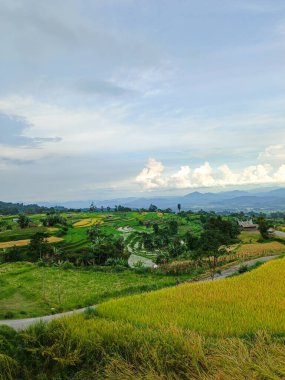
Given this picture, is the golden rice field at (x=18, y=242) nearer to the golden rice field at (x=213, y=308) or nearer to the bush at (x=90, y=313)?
the golden rice field at (x=213, y=308)

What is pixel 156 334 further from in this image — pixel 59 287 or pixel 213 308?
pixel 59 287

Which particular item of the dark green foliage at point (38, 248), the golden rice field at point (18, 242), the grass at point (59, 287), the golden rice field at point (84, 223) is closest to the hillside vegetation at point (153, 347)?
the grass at point (59, 287)

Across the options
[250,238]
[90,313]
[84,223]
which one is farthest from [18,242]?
[90,313]

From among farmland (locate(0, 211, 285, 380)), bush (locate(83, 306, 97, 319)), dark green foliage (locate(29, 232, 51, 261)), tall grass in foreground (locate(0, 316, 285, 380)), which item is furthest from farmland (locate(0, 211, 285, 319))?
tall grass in foreground (locate(0, 316, 285, 380))

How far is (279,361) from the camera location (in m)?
5.98

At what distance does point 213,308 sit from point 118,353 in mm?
5284

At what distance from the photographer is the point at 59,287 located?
2741 centimetres

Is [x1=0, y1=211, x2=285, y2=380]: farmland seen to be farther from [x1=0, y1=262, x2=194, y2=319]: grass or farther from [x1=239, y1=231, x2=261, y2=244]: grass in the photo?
[x1=239, y1=231, x2=261, y2=244]: grass

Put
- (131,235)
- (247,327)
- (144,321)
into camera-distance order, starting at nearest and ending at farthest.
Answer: (247,327)
(144,321)
(131,235)

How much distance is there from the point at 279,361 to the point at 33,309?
18.3 metres

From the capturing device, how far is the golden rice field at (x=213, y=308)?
32.5ft

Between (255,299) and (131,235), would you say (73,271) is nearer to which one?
(255,299)

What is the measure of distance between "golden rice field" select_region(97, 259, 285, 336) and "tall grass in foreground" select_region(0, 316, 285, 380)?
104cm

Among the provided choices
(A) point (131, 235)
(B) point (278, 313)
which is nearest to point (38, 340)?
(B) point (278, 313)
